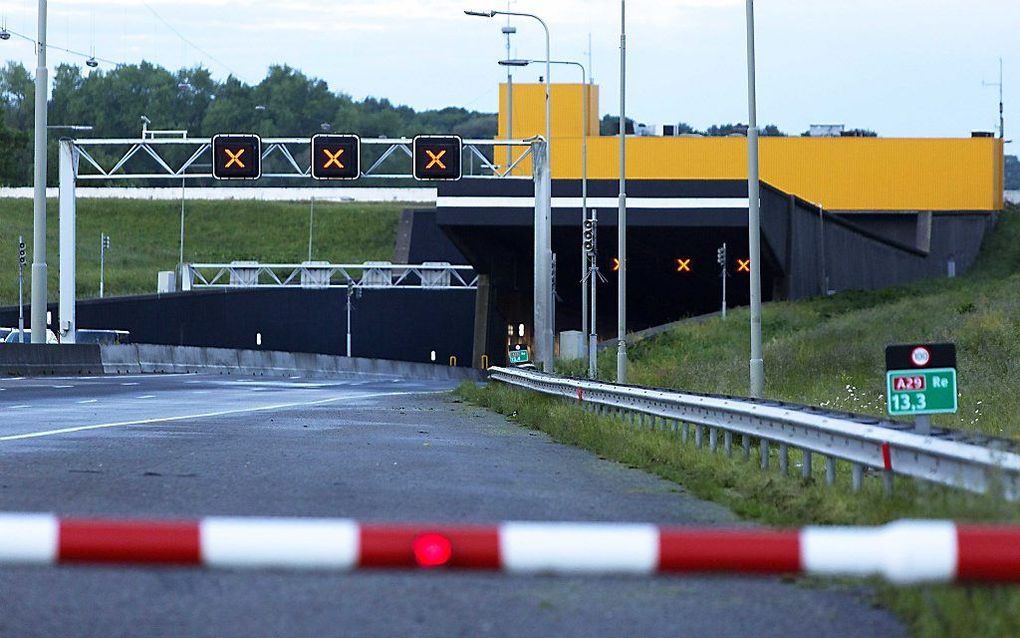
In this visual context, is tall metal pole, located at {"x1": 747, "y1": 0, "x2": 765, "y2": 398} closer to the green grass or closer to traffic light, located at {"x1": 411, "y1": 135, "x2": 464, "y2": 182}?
the green grass

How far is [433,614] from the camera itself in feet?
24.3

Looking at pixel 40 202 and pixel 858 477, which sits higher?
pixel 40 202

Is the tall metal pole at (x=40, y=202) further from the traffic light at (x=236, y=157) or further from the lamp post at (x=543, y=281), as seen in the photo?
the lamp post at (x=543, y=281)

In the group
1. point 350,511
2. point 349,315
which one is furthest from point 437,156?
point 350,511

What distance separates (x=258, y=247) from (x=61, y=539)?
117m

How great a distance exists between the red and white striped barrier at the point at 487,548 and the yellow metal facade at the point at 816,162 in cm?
9581

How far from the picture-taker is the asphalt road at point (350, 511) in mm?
7207

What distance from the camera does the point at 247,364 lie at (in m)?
64.4

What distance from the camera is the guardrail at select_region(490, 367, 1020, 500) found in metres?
8.87

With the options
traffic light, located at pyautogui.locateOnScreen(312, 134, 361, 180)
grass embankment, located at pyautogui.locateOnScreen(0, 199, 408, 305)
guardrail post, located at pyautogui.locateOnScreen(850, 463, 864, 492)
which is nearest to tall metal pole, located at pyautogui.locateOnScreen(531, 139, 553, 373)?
traffic light, located at pyautogui.locateOnScreen(312, 134, 361, 180)

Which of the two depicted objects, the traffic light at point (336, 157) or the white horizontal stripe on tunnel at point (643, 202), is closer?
the traffic light at point (336, 157)

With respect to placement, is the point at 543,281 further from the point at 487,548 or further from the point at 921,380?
the point at 487,548

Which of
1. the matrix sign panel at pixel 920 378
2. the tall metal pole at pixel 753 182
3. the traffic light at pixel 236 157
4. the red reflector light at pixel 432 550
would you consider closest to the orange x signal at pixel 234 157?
the traffic light at pixel 236 157

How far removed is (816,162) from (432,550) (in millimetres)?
100913
